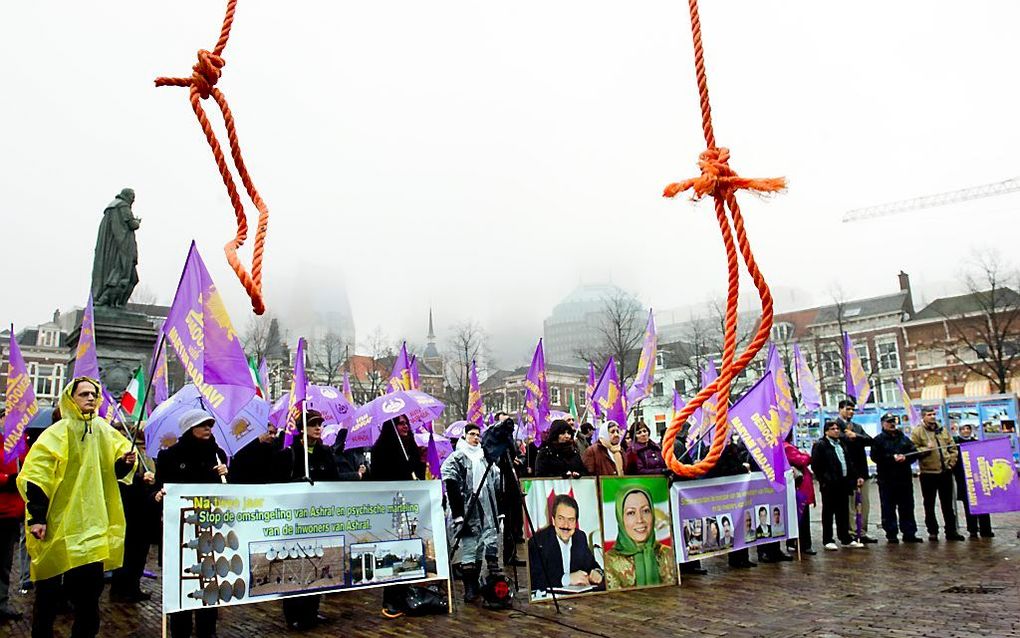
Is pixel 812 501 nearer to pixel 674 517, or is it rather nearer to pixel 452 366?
pixel 674 517

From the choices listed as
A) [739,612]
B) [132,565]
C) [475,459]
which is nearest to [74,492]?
[132,565]

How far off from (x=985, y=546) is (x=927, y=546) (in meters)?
0.80

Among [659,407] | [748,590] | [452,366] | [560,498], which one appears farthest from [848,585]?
[659,407]

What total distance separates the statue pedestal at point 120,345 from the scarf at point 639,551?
9.28m

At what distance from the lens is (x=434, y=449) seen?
1290cm

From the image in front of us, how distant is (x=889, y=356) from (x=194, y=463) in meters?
57.5

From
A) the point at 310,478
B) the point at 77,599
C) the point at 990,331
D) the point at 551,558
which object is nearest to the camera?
the point at 77,599

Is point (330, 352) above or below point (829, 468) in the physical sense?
above

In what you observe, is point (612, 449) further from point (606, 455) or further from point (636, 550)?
point (636, 550)

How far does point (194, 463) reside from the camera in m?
6.58

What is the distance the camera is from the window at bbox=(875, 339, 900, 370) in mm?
54841

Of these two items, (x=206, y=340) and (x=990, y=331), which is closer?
(x=206, y=340)

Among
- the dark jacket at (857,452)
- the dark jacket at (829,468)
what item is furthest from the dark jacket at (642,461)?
the dark jacket at (857,452)

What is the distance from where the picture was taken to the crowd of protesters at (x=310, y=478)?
17.7 ft
